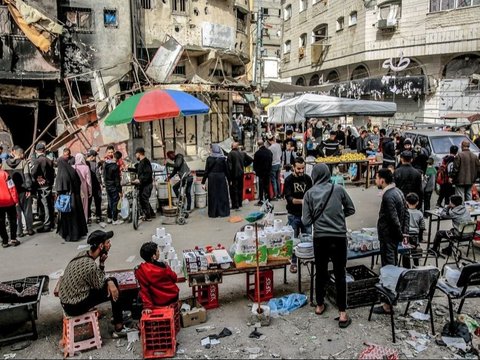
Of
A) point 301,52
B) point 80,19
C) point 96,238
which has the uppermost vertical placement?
point 301,52

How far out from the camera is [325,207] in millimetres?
5289

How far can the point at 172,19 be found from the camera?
61.0 ft

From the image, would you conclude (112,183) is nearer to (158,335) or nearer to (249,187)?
(249,187)

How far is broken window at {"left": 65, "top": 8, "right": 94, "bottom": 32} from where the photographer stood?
15477 millimetres

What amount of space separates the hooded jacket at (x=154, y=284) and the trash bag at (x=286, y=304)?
1504 millimetres

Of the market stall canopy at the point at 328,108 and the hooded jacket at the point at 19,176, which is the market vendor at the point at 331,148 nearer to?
the market stall canopy at the point at 328,108

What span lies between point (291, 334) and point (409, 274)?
1.61 meters

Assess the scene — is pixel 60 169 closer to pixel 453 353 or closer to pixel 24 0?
pixel 453 353

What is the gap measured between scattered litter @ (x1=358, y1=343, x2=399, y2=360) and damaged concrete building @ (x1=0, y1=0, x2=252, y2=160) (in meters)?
9.14

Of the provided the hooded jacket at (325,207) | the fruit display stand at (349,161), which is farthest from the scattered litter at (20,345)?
the fruit display stand at (349,161)

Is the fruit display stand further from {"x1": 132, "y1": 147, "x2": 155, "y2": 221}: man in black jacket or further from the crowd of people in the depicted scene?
the crowd of people

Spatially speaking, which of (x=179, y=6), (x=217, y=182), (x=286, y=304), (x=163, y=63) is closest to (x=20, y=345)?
(x=286, y=304)

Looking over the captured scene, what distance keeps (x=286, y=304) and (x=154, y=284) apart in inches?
76.6

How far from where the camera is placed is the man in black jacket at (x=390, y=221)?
564 cm
